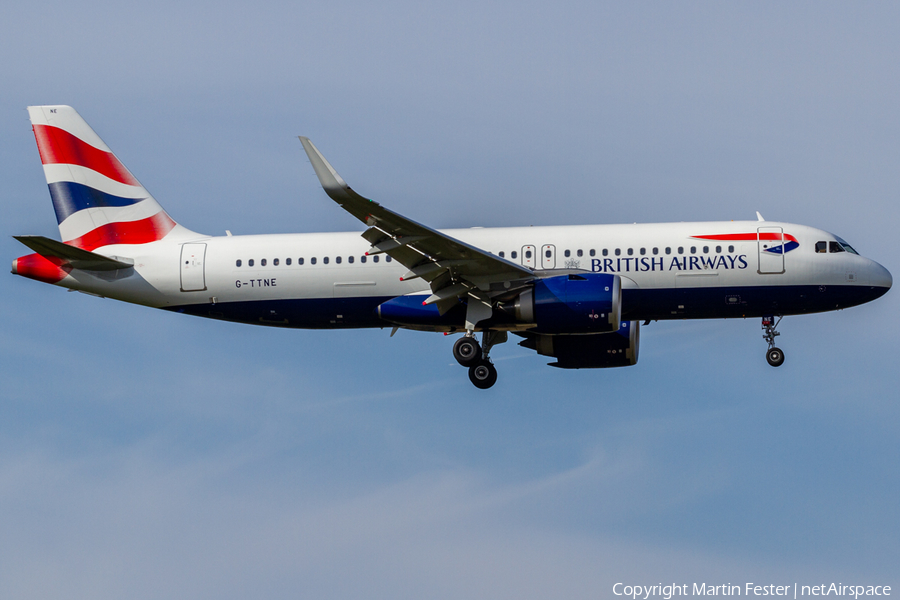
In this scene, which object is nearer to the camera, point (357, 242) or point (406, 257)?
point (406, 257)

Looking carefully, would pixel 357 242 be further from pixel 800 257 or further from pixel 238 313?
pixel 800 257

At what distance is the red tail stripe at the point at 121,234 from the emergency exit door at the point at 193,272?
78.1 inches

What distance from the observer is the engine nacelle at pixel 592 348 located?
117ft

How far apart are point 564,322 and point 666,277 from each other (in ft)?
11.9

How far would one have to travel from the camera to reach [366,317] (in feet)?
107

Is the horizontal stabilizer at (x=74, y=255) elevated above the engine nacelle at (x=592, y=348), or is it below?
above

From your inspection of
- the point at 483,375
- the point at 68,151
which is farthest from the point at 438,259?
the point at 68,151

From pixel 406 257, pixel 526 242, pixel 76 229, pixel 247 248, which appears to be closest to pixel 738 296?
pixel 526 242

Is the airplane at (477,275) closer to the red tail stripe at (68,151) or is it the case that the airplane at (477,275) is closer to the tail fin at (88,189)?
the tail fin at (88,189)

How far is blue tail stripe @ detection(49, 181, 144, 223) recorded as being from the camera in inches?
1396

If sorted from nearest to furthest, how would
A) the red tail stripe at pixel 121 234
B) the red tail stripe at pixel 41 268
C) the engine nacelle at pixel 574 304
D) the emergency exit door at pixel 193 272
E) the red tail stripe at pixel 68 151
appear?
the engine nacelle at pixel 574 304
the red tail stripe at pixel 41 268
the emergency exit door at pixel 193 272
the red tail stripe at pixel 121 234
the red tail stripe at pixel 68 151

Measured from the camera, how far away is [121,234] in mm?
35156

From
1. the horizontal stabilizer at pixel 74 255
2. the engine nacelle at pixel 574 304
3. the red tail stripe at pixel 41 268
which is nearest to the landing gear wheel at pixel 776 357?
the engine nacelle at pixel 574 304

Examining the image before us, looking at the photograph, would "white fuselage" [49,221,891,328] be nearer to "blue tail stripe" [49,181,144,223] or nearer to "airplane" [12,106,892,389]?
"airplane" [12,106,892,389]
